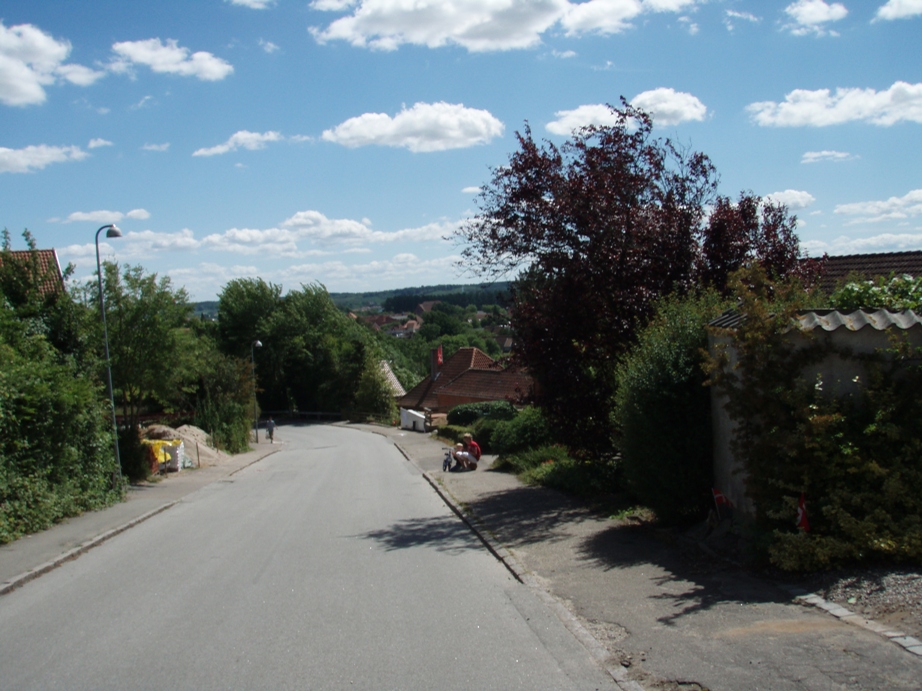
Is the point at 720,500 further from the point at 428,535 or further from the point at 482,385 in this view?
the point at 482,385

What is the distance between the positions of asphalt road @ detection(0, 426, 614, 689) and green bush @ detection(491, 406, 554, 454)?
873 centimetres

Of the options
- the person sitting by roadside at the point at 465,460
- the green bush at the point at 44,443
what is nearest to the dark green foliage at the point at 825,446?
the green bush at the point at 44,443

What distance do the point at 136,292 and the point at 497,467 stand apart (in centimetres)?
1122

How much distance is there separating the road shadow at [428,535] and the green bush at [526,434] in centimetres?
846

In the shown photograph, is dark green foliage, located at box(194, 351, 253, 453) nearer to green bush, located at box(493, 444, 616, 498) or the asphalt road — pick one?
green bush, located at box(493, 444, 616, 498)

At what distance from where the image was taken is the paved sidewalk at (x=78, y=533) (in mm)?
10117

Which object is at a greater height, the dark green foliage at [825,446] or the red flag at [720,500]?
the dark green foliage at [825,446]

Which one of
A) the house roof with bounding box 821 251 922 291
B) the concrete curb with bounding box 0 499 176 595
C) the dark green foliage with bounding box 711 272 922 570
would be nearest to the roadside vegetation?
the dark green foliage with bounding box 711 272 922 570

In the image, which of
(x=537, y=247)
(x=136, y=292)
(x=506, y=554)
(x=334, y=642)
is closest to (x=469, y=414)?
(x=136, y=292)

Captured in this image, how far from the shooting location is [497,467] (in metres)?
22.3

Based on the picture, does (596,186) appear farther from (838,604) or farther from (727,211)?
(838,604)

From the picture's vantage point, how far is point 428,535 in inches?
480

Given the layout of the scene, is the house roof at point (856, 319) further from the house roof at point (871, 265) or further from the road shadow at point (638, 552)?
the house roof at point (871, 265)

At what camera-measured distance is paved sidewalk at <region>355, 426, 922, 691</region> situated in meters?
5.05
